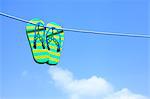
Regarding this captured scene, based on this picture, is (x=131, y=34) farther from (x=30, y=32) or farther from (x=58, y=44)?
(x=30, y=32)

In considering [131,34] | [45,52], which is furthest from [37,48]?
[131,34]

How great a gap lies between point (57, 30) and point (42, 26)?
30cm

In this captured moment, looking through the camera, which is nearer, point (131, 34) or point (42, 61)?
point (42, 61)

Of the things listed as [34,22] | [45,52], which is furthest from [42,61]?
[34,22]

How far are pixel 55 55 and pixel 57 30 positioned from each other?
0.40m

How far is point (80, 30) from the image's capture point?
736 cm

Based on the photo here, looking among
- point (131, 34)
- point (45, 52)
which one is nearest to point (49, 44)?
point (45, 52)

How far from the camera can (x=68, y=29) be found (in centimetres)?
721

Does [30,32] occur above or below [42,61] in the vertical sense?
above

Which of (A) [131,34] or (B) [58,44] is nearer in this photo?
(B) [58,44]

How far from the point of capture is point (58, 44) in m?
7.27

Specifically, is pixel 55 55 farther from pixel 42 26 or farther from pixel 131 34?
pixel 131 34

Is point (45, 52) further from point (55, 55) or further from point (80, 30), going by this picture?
point (80, 30)

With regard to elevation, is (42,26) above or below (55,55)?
above
